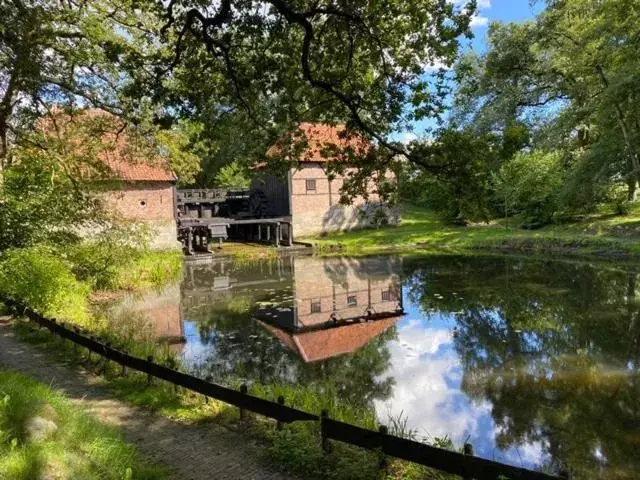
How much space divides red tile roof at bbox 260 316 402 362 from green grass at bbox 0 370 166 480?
532cm

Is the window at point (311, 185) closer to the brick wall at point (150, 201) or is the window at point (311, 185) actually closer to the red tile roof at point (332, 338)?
the brick wall at point (150, 201)

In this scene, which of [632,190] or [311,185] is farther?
[311,185]

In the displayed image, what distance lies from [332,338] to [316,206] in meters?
21.7

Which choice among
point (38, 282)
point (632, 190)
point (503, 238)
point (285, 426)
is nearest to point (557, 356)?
point (285, 426)

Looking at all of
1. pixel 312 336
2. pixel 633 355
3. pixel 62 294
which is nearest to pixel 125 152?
pixel 62 294

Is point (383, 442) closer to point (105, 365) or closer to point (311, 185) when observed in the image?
point (105, 365)

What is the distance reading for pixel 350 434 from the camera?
4.54 metres

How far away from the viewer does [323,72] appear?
7.58 m

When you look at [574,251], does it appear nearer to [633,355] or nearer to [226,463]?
[633,355]

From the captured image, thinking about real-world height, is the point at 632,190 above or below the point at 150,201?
below

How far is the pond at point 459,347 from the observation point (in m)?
6.30

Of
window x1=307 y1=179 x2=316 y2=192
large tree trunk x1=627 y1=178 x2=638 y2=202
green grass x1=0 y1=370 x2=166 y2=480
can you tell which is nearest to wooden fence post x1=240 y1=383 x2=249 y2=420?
green grass x1=0 y1=370 x2=166 y2=480

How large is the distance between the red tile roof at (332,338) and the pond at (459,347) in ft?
0.14

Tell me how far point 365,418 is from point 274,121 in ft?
15.0
